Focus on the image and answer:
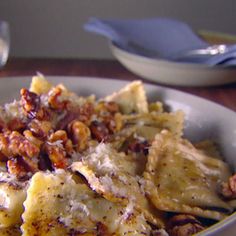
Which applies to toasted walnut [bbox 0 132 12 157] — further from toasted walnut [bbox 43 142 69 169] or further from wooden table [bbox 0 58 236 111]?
wooden table [bbox 0 58 236 111]

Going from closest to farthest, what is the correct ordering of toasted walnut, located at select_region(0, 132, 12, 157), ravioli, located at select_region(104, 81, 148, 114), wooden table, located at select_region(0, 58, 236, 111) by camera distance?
toasted walnut, located at select_region(0, 132, 12, 157), ravioli, located at select_region(104, 81, 148, 114), wooden table, located at select_region(0, 58, 236, 111)

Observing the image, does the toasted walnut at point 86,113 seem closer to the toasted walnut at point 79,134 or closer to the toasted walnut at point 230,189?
the toasted walnut at point 79,134

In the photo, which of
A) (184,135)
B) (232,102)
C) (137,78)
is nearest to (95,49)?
(137,78)

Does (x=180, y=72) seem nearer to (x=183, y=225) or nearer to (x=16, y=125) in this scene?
(x=16, y=125)

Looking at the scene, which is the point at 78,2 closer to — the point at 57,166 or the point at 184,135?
the point at 184,135

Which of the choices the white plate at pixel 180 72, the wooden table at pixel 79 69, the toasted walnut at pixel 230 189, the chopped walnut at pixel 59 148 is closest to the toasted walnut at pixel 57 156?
the chopped walnut at pixel 59 148

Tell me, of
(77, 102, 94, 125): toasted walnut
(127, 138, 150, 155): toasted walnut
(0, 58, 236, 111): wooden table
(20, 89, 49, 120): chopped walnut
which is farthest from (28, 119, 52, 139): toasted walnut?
(0, 58, 236, 111): wooden table
